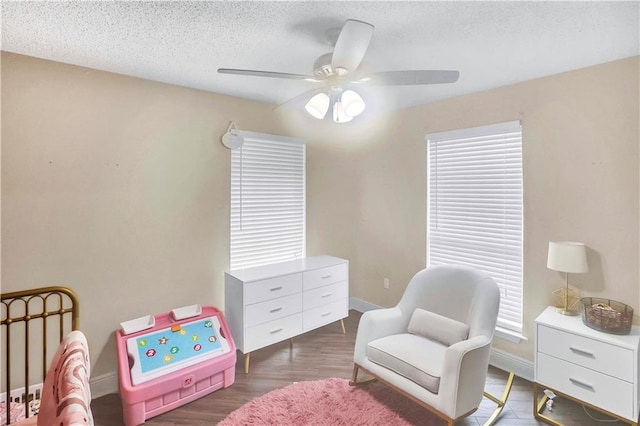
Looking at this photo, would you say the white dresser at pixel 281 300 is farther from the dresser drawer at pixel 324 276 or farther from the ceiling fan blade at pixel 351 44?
the ceiling fan blade at pixel 351 44

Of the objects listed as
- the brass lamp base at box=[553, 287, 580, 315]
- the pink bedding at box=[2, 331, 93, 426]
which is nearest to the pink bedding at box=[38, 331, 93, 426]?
the pink bedding at box=[2, 331, 93, 426]

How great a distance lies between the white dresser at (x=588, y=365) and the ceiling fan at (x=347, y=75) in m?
1.80

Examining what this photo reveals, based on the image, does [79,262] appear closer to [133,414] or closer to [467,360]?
[133,414]

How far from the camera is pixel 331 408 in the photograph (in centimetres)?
211

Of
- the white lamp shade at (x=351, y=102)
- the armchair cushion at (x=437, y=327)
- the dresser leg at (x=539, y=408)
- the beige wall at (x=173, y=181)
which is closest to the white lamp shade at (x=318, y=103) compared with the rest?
the white lamp shade at (x=351, y=102)

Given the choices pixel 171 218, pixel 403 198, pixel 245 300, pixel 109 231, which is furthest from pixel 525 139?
pixel 109 231

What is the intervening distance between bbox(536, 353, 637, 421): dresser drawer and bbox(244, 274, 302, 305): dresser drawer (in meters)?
1.93

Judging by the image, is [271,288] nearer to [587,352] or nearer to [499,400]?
[499,400]

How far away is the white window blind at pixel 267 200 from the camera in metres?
3.07

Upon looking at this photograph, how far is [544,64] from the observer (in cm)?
215

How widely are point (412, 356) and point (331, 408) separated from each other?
26.8 inches

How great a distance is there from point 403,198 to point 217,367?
239cm

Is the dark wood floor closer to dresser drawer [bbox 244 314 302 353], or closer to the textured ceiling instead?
dresser drawer [bbox 244 314 302 353]

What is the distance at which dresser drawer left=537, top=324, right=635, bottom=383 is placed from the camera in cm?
177
